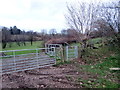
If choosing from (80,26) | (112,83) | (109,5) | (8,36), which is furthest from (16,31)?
(112,83)

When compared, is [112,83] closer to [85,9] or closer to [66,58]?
[66,58]

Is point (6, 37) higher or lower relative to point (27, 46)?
higher

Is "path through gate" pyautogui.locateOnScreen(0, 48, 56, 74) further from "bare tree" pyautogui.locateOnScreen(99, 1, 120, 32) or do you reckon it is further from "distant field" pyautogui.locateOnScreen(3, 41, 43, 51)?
"distant field" pyautogui.locateOnScreen(3, 41, 43, 51)

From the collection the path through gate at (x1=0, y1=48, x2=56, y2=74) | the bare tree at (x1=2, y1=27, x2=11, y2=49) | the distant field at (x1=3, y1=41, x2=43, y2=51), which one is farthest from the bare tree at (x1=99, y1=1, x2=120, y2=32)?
the bare tree at (x1=2, y1=27, x2=11, y2=49)

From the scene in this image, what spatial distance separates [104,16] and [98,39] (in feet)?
8.32

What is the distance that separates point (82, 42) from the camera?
10633 millimetres

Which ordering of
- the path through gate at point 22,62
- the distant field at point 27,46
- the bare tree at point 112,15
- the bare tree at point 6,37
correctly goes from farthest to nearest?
the distant field at point 27,46, the bare tree at point 6,37, the bare tree at point 112,15, the path through gate at point 22,62

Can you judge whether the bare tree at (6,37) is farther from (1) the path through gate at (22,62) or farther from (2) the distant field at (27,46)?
(1) the path through gate at (22,62)

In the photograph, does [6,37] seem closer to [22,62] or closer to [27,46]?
[27,46]

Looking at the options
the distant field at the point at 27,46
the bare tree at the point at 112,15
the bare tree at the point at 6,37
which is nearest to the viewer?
the bare tree at the point at 112,15

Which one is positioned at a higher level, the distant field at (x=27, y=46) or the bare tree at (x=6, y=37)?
the bare tree at (x=6, y=37)

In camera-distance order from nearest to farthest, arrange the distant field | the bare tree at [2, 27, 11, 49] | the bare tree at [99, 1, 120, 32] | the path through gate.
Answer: the path through gate, the bare tree at [99, 1, 120, 32], the bare tree at [2, 27, 11, 49], the distant field

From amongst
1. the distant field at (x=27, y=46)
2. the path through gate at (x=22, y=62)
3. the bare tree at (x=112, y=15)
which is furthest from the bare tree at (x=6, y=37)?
the bare tree at (x=112, y=15)

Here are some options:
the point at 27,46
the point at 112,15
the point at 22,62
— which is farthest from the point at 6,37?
the point at 112,15
